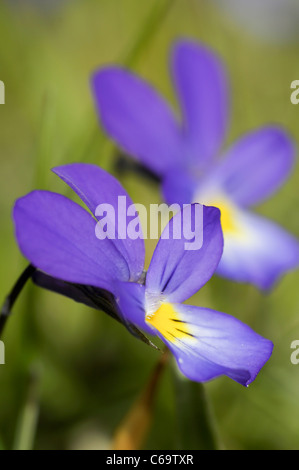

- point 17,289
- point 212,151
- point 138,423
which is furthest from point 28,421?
point 212,151

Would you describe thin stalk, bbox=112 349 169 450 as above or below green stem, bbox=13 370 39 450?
above

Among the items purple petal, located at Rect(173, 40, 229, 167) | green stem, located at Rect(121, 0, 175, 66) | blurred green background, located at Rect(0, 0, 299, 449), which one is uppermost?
green stem, located at Rect(121, 0, 175, 66)

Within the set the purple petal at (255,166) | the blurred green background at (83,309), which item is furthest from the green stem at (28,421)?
the purple petal at (255,166)

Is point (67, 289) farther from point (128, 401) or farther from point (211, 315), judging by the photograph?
point (128, 401)

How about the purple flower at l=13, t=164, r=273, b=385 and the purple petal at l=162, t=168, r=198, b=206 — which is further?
the purple petal at l=162, t=168, r=198, b=206

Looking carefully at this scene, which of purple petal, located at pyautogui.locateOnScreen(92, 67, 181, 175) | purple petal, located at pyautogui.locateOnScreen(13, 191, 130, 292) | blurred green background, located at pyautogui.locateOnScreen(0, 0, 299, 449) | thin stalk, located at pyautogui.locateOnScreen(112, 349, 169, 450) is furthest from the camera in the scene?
blurred green background, located at pyautogui.locateOnScreen(0, 0, 299, 449)

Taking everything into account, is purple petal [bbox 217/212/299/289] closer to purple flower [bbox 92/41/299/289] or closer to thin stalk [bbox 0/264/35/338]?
purple flower [bbox 92/41/299/289]

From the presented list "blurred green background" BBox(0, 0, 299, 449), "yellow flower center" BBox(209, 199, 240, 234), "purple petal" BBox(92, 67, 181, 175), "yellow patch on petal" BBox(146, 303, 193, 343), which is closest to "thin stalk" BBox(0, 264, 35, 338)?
"yellow patch on petal" BBox(146, 303, 193, 343)

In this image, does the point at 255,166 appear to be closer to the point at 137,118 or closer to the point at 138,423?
the point at 137,118
